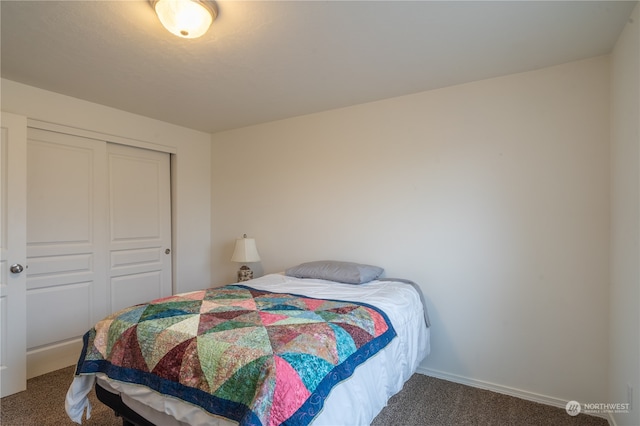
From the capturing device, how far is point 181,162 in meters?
3.97

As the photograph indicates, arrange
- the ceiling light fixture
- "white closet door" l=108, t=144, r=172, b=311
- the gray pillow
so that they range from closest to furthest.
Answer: the ceiling light fixture < the gray pillow < "white closet door" l=108, t=144, r=172, b=311

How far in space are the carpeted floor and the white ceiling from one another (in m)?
2.37

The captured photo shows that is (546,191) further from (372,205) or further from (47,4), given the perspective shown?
(47,4)

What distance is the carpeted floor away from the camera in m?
2.15

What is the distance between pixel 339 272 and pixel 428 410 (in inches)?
45.3

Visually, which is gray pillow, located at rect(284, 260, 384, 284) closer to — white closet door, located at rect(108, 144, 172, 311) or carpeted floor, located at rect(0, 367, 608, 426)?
carpeted floor, located at rect(0, 367, 608, 426)

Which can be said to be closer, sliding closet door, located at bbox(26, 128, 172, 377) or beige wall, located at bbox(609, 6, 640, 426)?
beige wall, located at bbox(609, 6, 640, 426)

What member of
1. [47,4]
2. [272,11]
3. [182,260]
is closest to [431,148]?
[272,11]

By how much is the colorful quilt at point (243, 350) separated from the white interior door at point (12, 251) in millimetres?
1187

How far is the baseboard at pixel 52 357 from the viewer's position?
9.21ft

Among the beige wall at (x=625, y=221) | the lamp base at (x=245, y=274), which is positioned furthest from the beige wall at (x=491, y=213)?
the lamp base at (x=245, y=274)

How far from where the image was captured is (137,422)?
67.7 inches

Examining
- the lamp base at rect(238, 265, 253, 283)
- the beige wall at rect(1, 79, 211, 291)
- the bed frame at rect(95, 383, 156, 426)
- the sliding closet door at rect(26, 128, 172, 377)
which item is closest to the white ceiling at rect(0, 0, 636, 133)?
the beige wall at rect(1, 79, 211, 291)

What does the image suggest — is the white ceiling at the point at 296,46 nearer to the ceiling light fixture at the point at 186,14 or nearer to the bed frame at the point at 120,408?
the ceiling light fixture at the point at 186,14
